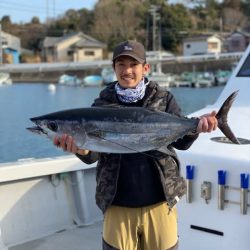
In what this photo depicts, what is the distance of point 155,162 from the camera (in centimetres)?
257

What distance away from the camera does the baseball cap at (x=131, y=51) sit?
8.36ft

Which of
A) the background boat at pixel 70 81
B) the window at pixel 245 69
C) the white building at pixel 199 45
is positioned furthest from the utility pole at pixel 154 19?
the window at pixel 245 69

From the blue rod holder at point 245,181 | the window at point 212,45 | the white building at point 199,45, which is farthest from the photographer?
the window at point 212,45

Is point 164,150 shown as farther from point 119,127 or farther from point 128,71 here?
point 128,71

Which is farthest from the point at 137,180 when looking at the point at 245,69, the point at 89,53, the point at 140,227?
the point at 89,53

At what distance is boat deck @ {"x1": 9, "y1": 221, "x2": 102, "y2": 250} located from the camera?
4.66m

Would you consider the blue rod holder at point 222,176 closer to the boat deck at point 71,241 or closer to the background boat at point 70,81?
the boat deck at point 71,241

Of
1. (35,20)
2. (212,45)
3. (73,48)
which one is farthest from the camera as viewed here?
(35,20)

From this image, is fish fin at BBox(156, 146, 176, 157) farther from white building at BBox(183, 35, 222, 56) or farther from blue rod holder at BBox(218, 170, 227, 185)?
white building at BBox(183, 35, 222, 56)

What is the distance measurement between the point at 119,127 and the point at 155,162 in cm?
27

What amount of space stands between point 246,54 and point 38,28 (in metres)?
87.3

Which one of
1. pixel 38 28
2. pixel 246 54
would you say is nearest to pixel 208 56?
pixel 38 28

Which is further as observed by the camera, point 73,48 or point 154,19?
point 73,48

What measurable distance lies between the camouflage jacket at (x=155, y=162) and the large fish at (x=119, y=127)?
8 cm
